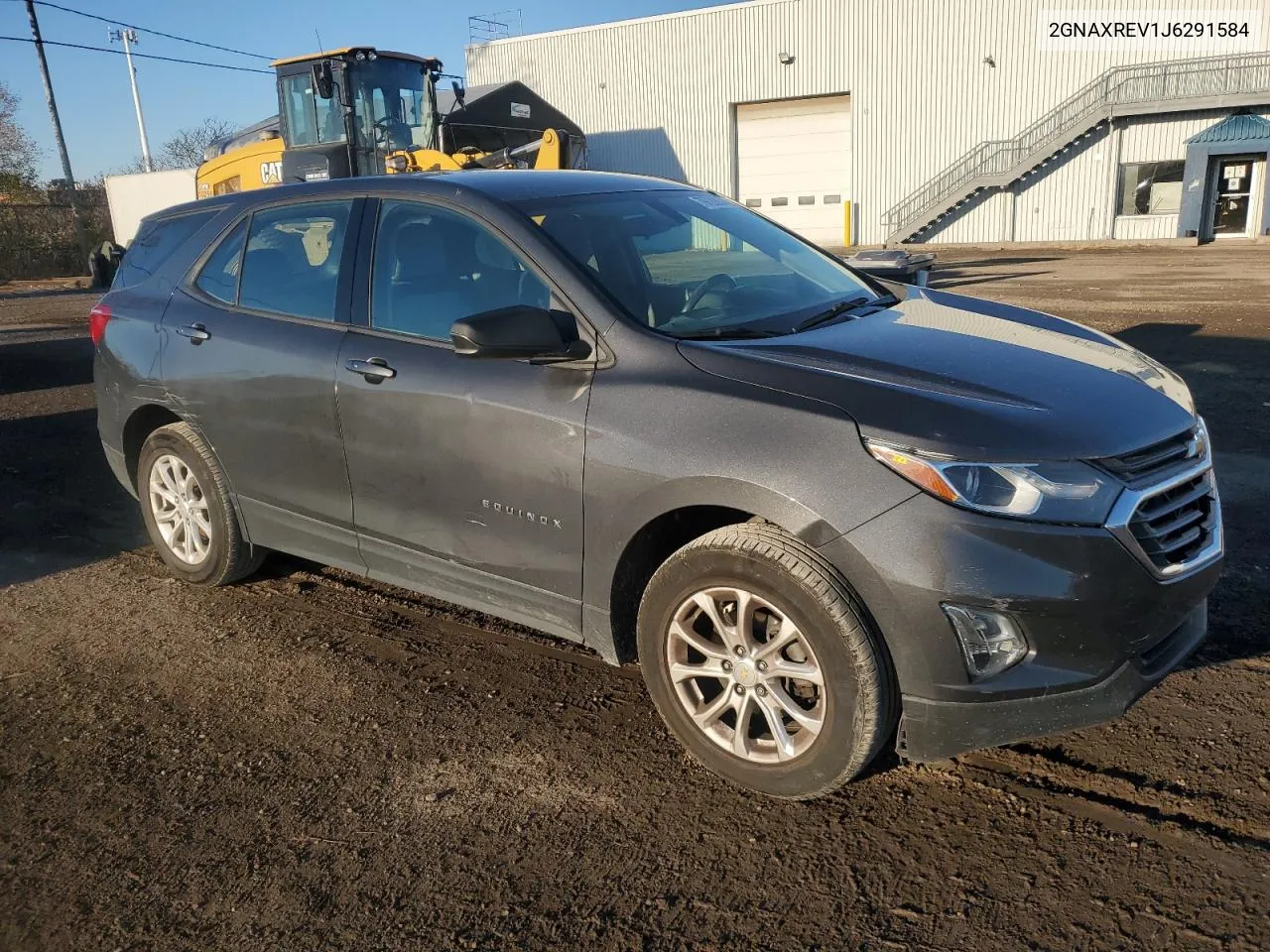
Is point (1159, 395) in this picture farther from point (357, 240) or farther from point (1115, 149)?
point (1115, 149)

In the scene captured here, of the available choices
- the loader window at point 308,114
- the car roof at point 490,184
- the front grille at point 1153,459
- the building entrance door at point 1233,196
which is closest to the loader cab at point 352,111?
the loader window at point 308,114

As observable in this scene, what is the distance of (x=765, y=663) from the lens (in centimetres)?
283

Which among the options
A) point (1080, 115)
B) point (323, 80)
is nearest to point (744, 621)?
point (323, 80)

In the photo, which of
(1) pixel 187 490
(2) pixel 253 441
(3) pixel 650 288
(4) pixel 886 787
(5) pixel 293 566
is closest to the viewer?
(4) pixel 886 787

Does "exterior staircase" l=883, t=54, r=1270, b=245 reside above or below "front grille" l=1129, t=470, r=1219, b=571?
above

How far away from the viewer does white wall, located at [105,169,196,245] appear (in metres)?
26.8

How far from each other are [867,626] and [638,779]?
917 millimetres

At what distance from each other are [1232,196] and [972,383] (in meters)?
31.9

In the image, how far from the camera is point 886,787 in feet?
9.68

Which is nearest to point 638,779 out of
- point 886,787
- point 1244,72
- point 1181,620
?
point 886,787

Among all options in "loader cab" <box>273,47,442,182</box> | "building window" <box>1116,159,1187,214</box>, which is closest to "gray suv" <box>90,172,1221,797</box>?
"loader cab" <box>273,47,442,182</box>

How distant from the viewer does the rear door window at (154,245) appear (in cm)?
471

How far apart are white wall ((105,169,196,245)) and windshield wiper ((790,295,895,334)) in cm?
2639

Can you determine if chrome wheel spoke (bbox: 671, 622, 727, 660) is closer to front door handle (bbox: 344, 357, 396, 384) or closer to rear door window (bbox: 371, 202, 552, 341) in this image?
rear door window (bbox: 371, 202, 552, 341)
